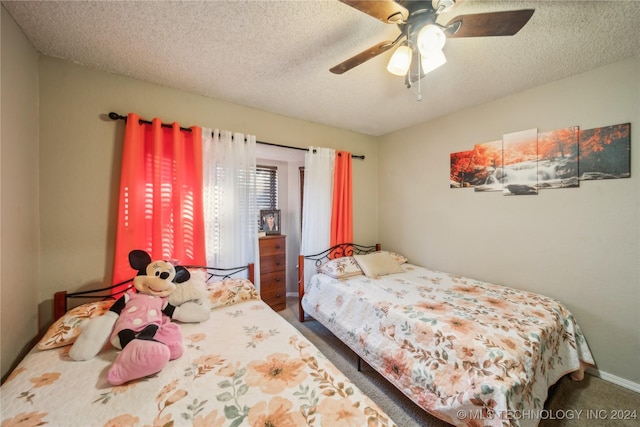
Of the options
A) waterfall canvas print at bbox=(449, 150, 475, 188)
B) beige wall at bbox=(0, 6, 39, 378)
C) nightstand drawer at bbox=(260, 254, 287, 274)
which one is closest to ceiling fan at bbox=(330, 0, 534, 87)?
waterfall canvas print at bbox=(449, 150, 475, 188)

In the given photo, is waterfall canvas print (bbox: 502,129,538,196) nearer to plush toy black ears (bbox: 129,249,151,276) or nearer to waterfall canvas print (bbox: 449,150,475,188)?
waterfall canvas print (bbox: 449,150,475,188)

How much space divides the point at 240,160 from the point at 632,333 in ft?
11.7

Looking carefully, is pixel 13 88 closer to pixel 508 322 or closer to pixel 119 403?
pixel 119 403

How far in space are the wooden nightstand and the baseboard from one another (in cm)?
299

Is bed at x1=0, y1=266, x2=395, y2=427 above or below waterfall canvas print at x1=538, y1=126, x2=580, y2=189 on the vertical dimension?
below

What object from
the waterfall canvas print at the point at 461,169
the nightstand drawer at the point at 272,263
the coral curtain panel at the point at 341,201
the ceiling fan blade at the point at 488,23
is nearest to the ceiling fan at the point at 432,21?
the ceiling fan blade at the point at 488,23

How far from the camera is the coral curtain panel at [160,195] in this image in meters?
1.75

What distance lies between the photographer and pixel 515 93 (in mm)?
2170

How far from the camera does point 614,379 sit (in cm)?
174

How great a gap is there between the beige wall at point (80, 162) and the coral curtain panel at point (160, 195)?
0.16m

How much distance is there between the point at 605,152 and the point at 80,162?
4091mm

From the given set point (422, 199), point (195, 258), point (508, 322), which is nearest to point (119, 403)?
point (195, 258)

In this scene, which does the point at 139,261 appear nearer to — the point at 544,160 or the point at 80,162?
the point at 80,162

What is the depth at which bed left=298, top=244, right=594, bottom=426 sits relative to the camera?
1.16 metres
